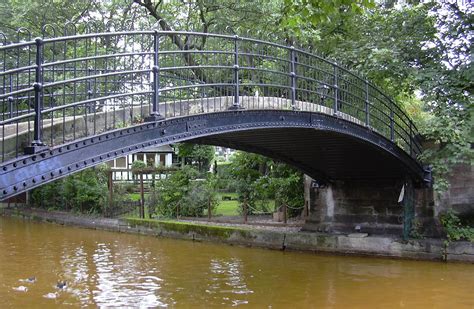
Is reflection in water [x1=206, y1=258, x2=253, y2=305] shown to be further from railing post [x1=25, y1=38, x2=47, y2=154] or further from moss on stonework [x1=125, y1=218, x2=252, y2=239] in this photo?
railing post [x1=25, y1=38, x2=47, y2=154]

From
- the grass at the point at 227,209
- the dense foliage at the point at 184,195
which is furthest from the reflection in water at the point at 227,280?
the grass at the point at 227,209

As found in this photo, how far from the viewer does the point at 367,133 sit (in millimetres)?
11594

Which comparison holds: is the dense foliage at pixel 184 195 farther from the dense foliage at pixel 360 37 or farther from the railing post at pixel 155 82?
the railing post at pixel 155 82

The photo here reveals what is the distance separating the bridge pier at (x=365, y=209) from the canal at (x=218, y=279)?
1.52 m

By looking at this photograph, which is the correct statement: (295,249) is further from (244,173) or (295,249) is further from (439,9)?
(439,9)

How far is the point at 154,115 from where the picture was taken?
677 centimetres

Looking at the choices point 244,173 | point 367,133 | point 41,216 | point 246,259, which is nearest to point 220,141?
point 367,133

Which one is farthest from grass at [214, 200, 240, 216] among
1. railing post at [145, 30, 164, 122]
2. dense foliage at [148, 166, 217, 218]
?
railing post at [145, 30, 164, 122]

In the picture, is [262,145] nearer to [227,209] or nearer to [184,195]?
[184,195]

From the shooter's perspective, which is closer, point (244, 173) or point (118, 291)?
point (118, 291)

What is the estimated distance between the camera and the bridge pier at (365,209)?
47.4 ft

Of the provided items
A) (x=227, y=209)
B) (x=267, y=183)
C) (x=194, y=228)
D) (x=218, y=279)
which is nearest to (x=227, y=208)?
(x=227, y=209)

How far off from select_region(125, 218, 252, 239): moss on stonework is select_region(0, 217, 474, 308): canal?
468 mm

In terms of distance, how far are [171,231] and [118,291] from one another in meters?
7.08
